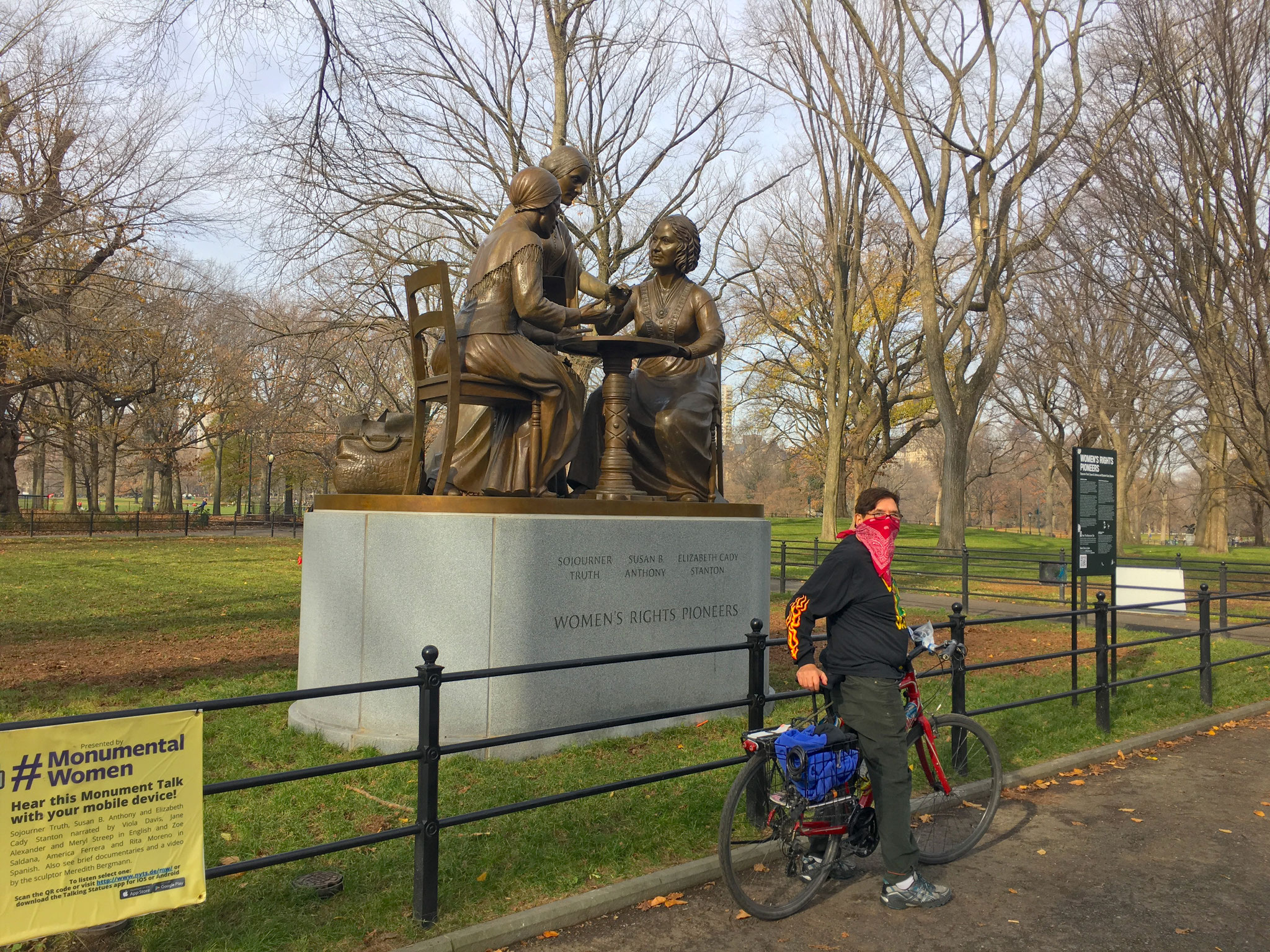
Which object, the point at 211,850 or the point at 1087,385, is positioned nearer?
the point at 211,850

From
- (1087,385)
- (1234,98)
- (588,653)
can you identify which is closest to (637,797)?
(588,653)

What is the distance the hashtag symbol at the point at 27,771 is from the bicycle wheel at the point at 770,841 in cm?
258

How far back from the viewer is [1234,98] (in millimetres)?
11406

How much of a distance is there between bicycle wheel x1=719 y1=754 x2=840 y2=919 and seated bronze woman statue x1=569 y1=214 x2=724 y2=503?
3.71 m

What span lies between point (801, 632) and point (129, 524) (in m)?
34.6

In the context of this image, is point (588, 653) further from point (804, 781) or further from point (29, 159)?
point (29, 159)

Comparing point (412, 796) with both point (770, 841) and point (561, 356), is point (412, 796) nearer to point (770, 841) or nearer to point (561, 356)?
point (770, 841)

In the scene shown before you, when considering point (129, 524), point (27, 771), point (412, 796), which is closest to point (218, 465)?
point (129, 524)

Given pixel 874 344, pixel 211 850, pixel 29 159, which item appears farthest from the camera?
pixel 874 344

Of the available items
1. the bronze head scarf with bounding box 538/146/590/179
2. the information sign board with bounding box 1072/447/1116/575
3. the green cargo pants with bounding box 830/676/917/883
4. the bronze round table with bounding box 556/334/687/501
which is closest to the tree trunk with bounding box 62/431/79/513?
the bronze head scarf with bounding box 538/146/590/179

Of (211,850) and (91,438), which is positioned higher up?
(91,438)

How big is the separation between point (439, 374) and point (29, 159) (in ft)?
52.3

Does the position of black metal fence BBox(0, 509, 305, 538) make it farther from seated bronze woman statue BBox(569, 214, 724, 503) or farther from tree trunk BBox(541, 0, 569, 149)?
seated bronze woman statue BBox(569, 214, 724, 503)

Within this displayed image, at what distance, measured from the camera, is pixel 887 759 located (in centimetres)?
429
